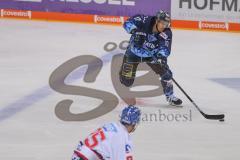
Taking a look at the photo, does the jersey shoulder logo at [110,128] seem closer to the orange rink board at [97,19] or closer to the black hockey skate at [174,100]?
the black hockey skate at [174,100]

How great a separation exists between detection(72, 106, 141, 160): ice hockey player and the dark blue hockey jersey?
14.7 feet

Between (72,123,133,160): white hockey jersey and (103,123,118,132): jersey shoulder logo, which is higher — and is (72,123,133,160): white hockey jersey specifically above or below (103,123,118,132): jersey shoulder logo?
below

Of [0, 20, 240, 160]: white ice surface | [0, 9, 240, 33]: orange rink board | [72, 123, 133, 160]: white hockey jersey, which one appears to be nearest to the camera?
[72, 123, 133, 160]: white hockey jersey

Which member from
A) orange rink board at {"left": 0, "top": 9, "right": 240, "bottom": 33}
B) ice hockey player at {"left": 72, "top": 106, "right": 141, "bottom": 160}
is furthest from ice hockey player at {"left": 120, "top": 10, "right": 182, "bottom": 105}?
orange rink board at {"left": 0, "top": 9, "right": 240, "bottom": 33}

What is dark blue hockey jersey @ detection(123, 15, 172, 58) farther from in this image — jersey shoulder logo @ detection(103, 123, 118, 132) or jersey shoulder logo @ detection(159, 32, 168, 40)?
jersey shoulder logo @ detection(103, 123, 118, 132)

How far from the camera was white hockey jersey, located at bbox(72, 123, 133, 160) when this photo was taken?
5.77 meters

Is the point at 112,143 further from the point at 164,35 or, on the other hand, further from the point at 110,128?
the point at 164,35

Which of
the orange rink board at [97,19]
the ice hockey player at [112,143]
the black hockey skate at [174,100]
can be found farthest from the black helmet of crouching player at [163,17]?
the orange rink board at [97,19]

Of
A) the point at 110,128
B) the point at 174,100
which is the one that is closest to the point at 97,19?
the point at 174,100

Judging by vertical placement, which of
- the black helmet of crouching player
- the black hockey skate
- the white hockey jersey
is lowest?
the black hockey skate

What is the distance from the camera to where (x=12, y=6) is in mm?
16625

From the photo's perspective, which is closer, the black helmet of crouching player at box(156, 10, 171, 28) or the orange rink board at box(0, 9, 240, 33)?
the black helmet of crouching player at box(156, 10, 171, 28)

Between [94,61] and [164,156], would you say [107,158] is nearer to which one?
[164,156]

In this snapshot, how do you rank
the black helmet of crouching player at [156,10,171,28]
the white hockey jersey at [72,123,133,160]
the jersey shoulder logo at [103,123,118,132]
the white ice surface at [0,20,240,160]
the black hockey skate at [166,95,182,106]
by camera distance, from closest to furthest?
the white hockey jersey at [72,123,133,160], the jersey shoulder logo at [103,123,118,132], the white ice surface at [0,20,240,160], the black helmet of crouching player at [156,10,171,28], the black hockey skate at [166,95,182,106]
